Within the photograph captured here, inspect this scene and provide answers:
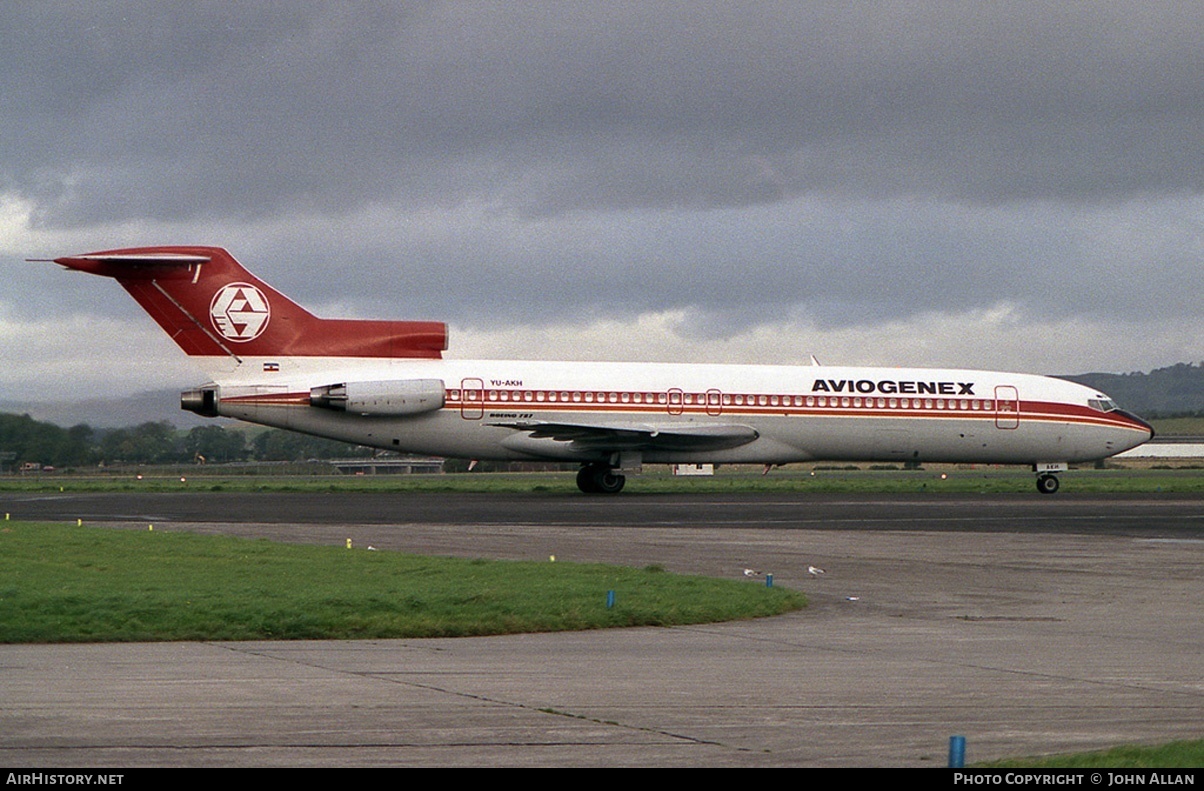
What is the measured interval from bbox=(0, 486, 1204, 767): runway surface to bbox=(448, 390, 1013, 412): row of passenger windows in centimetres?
2033

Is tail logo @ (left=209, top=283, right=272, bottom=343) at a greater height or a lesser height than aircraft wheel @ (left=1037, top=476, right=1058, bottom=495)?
greater

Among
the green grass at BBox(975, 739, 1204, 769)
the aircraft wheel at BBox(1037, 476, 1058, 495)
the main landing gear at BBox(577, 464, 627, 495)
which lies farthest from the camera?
the aircraft wheel at BBox(1037, 476, 1058, 495)

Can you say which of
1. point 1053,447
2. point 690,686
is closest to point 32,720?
point 690,686

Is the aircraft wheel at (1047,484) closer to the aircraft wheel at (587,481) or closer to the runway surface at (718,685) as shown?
the aircraft wheel at (587,481)

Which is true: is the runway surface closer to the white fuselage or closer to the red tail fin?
the white fuselage

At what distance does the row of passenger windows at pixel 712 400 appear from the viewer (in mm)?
43250

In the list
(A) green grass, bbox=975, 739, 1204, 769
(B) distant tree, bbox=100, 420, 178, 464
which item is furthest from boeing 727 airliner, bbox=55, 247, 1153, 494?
(A) green grass, bbox=975, 739, 1204, 769

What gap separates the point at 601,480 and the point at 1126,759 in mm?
36705

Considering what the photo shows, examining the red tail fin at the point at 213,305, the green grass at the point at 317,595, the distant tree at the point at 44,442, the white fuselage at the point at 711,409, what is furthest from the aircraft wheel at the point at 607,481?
the green grass at the point at 317,595

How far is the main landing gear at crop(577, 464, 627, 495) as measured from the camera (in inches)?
1751

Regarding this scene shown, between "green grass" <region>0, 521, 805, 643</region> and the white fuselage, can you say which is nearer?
"green grass" <region>0, 521, 805, 643</region>

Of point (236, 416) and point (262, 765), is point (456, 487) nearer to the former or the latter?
point (236, 416)

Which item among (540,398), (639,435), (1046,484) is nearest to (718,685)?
(639,435)

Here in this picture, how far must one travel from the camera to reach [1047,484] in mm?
46406
